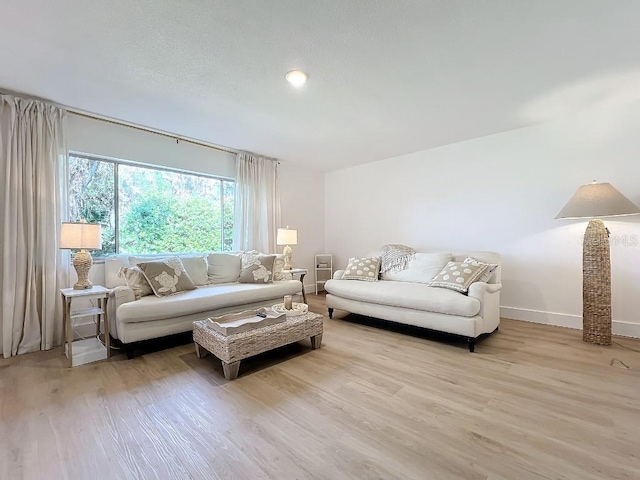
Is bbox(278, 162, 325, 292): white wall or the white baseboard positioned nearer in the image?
the white baseboard

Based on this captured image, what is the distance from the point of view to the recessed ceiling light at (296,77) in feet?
7.61

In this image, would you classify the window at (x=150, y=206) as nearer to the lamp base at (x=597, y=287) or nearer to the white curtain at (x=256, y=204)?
the white curtain at (x=256, y=204)

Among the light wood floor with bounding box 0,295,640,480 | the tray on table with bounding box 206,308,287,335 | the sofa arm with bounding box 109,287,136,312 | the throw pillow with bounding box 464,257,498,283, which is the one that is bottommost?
the light wood floor with bounding box 0,295,640,480

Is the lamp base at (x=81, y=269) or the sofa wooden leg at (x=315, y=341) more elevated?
the lamp base at (x=81, y=269)

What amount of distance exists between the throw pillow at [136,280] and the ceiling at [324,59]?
1.66m

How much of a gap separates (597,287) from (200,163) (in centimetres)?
486

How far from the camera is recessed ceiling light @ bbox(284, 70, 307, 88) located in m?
2.32

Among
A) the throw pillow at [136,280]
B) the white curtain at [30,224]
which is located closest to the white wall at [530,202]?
the throw pillow at [136,280]

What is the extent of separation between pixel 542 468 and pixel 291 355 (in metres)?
1.83

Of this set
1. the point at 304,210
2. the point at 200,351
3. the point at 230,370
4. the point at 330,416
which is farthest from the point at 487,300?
the point at 304,210

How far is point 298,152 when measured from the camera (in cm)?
455

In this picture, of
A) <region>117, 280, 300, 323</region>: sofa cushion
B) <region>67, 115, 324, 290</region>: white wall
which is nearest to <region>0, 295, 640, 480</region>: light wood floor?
<region>117, 280, 300, 323</region>: sofa cushion

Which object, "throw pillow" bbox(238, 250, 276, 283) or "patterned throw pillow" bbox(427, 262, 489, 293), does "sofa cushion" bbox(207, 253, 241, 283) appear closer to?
"throw pillow" bbox(238, 250, 276, 283)

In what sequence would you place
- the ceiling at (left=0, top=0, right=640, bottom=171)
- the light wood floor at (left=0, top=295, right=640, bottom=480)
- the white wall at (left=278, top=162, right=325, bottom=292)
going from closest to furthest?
the light wood floor at (left=0, top=295, right=640, bottom=480)
the ceiling at (left=0, top=0, right=640, bottom=171)
the white wall at (left=278, top=162, right=325, bottom=292)
